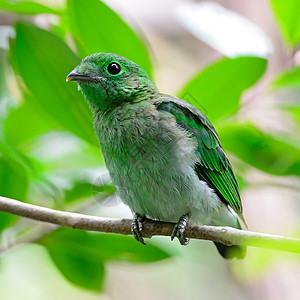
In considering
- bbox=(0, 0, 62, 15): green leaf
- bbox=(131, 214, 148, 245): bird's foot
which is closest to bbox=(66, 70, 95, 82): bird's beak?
Answer: bbox=(0, 0, 62, 15): green leaf

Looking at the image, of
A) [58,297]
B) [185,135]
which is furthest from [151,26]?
[185,135]

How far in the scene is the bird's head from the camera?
1.60 m

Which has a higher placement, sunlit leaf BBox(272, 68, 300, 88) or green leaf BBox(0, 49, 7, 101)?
sunlit leaf BBox(272, 68, 300, 88)

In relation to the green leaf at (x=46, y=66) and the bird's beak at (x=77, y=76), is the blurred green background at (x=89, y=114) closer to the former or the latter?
the green leaf at (x=46, y=66)

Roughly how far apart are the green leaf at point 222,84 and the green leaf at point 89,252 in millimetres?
629

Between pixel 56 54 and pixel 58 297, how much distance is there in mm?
2601

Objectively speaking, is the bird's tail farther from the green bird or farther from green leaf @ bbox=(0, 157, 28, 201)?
green leaf @ bbox=(0, 157, 28, 201)

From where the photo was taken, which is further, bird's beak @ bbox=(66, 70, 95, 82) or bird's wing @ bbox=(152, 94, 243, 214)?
bird's wing @ bbox=(152, 94, 243, 214)

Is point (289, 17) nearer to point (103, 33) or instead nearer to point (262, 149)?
point (262, 149)

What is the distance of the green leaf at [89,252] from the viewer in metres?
2.01

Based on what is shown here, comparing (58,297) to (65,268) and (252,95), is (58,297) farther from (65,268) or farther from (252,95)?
(252,95)

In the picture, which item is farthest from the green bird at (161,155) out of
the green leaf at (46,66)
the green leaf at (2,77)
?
the green leaf at (2,77)

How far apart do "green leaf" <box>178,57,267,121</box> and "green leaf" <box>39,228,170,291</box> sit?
63 centimetres

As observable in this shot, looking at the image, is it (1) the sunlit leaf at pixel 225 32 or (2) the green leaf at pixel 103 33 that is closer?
(2) the green leaf at pixel 103 33
